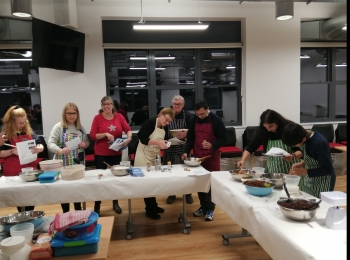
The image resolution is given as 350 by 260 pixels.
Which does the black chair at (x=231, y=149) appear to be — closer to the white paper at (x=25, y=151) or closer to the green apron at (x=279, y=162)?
the green apron at (x=279, y=162)

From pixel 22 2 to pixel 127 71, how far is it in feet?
7.05

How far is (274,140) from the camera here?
2904 mm

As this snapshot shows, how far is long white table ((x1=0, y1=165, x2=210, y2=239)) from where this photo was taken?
2.76 meters

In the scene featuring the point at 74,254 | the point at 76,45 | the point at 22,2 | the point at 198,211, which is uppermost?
the point at 22,2

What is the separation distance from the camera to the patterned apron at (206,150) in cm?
353

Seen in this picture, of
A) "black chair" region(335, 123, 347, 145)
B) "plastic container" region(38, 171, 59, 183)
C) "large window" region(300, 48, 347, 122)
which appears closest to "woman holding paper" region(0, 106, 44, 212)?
"plastic container" region(38, 171, 59, 183)

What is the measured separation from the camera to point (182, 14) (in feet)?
18.1

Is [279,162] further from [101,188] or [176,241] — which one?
[101,188]

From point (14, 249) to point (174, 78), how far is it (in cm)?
491

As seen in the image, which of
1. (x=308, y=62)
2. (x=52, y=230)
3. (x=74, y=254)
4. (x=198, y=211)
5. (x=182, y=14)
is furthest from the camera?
(x=308, y=62)

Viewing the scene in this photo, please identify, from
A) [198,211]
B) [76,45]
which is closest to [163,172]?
[198,211]

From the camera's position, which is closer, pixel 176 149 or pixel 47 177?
pixel 47 177

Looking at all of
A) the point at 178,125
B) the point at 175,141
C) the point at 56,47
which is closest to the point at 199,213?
the point at 175,141

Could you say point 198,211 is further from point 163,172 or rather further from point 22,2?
point 22,2
